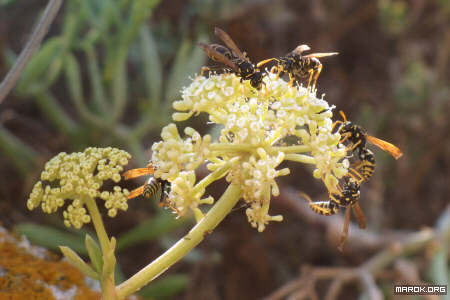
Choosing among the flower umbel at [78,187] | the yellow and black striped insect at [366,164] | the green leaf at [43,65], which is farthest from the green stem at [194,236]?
the green leaf at [43,65]

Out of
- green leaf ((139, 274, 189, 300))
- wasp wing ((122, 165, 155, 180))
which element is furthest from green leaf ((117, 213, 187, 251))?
wasp wing ((122, 165, 155, 180))

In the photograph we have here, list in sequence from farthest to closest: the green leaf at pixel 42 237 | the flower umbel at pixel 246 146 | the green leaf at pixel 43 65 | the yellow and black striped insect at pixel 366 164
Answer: the green leaf at pixel 43 65 < the green leaf at pixel 42 237 < the yellow and black striped insect at pixel 366 164 < the flower umbel at pixel 246 146

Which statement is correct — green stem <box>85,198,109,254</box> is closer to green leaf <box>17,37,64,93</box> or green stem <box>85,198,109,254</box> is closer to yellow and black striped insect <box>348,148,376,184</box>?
yellow and black striped insect <box>348,148,376,184</box>

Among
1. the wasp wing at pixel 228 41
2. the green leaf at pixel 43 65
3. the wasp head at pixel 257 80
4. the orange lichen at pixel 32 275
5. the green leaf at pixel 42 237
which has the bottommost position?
the orange lichen at pixel 32 275

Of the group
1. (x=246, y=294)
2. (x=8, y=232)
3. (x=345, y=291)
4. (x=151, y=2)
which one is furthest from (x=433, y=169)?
(x=8, y=232)

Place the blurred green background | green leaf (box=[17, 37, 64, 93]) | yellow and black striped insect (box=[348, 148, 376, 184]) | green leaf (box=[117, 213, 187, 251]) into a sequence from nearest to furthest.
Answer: yellow and black striped insect (box=[348, 148, 376, 184]), green leaf (box=[17, 37, 64, 93]), green leaf (box=[117, 213, 187, 251]), the blurred green background

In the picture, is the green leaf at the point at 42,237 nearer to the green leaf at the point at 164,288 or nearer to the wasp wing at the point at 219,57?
the green leaf at the point at 164,288
